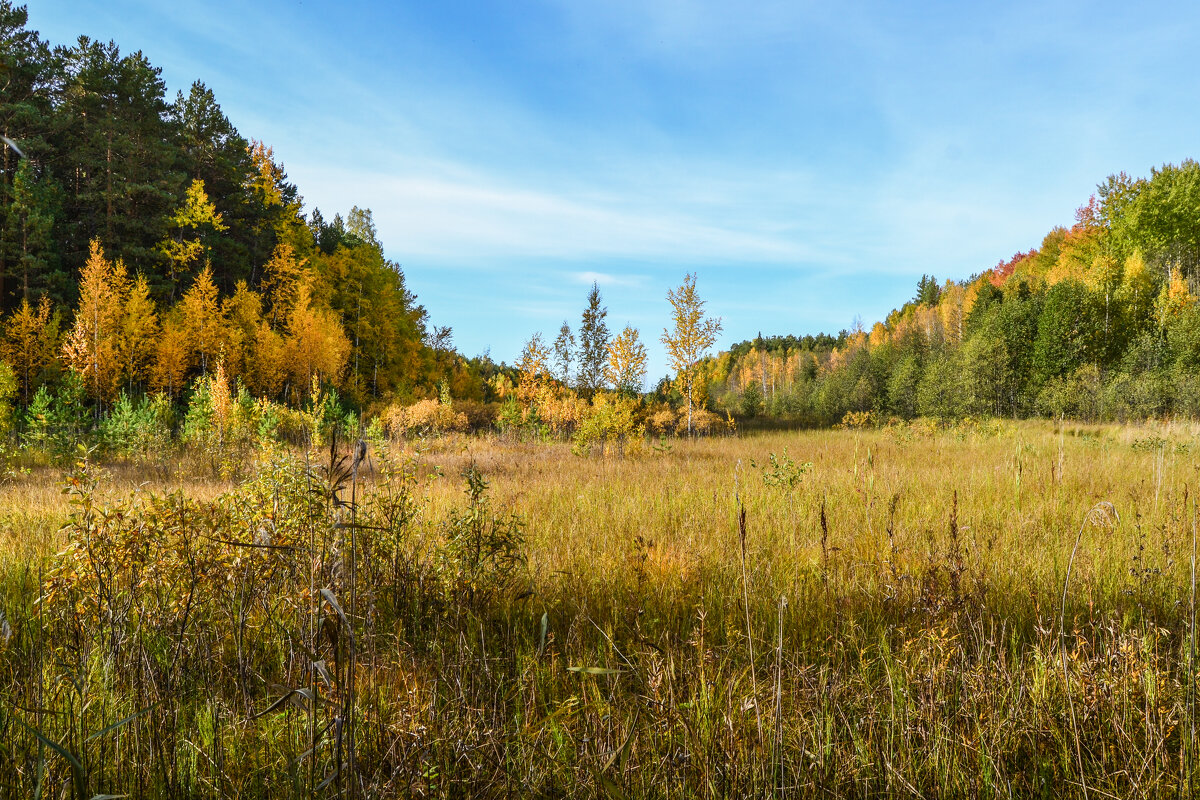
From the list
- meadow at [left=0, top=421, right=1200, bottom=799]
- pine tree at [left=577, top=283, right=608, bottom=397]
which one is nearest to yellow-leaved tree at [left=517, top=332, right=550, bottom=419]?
pine tree at [left=577, top=283, right=608, bottom=397]

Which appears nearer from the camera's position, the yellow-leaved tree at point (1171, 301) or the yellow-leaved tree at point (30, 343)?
the yellow-leaved tree at point (30, 343)

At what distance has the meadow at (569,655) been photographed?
1.67 meters

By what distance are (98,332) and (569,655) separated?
26163 millimetres

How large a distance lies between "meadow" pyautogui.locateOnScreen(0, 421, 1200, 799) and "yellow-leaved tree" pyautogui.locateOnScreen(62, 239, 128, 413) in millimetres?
20998

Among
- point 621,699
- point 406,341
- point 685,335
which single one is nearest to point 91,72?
point 406,341

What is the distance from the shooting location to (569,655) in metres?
2.57

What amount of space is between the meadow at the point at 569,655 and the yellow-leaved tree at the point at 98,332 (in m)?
21.0

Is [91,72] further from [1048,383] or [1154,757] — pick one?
[1048,383]

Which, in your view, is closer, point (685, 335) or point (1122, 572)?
point (1122, 572)

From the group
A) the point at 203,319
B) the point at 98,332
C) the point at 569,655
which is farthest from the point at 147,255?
the point at 569,655

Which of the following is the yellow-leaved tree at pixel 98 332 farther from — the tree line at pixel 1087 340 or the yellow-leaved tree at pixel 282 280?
the tree line at pixel 1087 340

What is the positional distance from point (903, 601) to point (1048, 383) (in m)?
35.2

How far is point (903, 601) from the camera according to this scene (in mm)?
3004

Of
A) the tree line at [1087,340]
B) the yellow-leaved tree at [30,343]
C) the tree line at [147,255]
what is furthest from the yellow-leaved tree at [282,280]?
the tree line at [1087,340]
